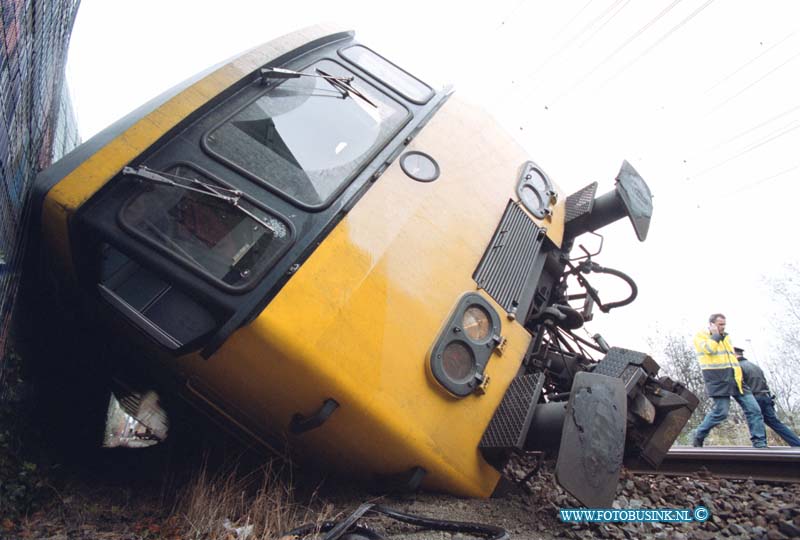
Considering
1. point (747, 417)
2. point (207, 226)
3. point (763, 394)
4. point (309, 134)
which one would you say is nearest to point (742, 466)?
point (747, 417)

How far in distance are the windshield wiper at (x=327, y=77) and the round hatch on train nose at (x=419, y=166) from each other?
1.39ft

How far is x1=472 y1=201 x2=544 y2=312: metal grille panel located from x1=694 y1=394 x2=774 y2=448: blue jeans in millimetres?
3041

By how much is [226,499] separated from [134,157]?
5.76 ft

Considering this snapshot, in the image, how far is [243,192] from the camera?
2.23 metres

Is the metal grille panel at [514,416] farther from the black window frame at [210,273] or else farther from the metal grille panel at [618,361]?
the black window frame at [210,273]

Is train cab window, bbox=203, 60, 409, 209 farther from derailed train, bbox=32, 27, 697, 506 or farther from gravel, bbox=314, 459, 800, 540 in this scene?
gravel, bbox=314, 459, 800, 540

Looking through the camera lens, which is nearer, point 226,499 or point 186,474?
point 226,499

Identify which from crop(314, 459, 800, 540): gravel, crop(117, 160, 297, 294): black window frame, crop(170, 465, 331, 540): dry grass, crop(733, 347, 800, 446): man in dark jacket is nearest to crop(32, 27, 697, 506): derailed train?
crop(117, 160, 297, 294): black window frame

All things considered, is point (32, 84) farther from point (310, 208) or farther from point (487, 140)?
point (487, 140)

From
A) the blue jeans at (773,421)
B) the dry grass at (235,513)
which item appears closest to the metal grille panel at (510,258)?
the dry grass at (235,513)

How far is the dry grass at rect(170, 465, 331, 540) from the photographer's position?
6.97ft

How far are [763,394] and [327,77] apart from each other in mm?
4954

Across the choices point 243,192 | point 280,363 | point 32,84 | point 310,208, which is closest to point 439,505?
point 280,363

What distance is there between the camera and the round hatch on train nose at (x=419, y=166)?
8.96 ft
